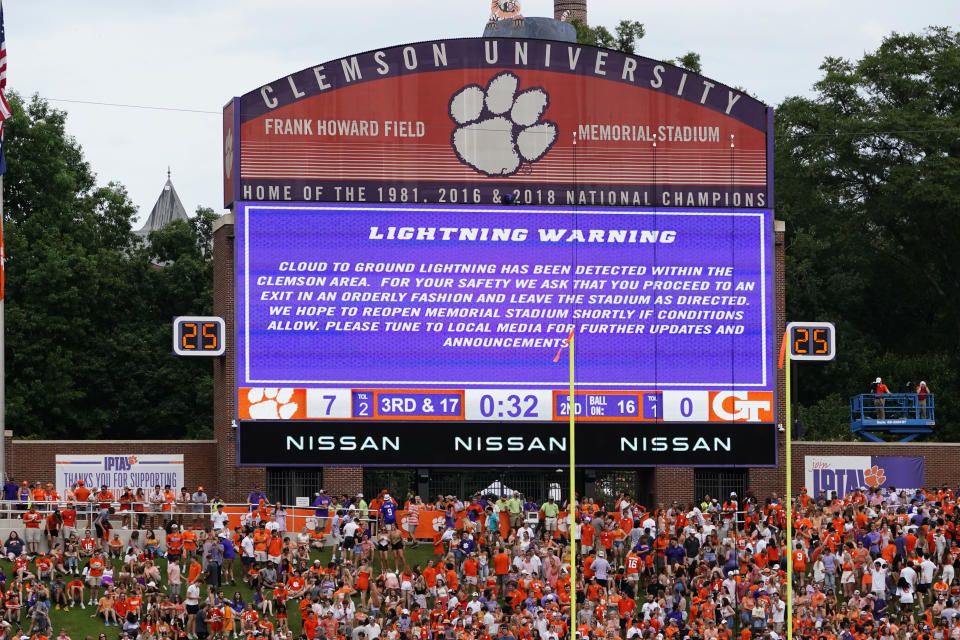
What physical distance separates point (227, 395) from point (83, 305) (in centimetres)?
2010

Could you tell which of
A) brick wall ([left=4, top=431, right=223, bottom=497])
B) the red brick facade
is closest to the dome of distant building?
the red brick facade

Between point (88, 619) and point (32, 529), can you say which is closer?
point (88, 619)

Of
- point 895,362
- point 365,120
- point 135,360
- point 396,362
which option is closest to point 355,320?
point 396,362

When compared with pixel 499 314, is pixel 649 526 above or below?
below

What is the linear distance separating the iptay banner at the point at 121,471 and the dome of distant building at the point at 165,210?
57.7 metres

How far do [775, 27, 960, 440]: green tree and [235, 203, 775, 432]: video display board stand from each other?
21669mm

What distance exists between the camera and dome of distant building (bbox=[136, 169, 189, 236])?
328 ft

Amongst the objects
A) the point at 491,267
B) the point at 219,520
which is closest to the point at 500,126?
the point at 491,267

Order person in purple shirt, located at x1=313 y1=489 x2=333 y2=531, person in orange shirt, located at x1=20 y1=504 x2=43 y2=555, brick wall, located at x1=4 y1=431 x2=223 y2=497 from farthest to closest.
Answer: brick wall, located at x1=4 y1=431 x2=223 y2=497 → person in purple shirt, located at x1=313 y1=489 x2=333 y2=531 → person in orange shirt, located at x1=20 y1=504 x2=43 y2=555

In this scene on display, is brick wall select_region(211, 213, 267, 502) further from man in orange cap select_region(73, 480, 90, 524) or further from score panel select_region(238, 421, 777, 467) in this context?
man in orange cap select_region(73, 480, 90, 524)

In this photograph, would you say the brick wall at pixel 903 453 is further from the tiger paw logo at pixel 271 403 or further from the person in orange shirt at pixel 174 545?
the person in orange shirt at pixel 174 545

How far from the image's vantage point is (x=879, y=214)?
66312 mm

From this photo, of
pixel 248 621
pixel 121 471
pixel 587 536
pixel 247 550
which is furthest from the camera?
pixel 121 471

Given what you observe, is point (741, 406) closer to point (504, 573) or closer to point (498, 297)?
point (498, 297)
